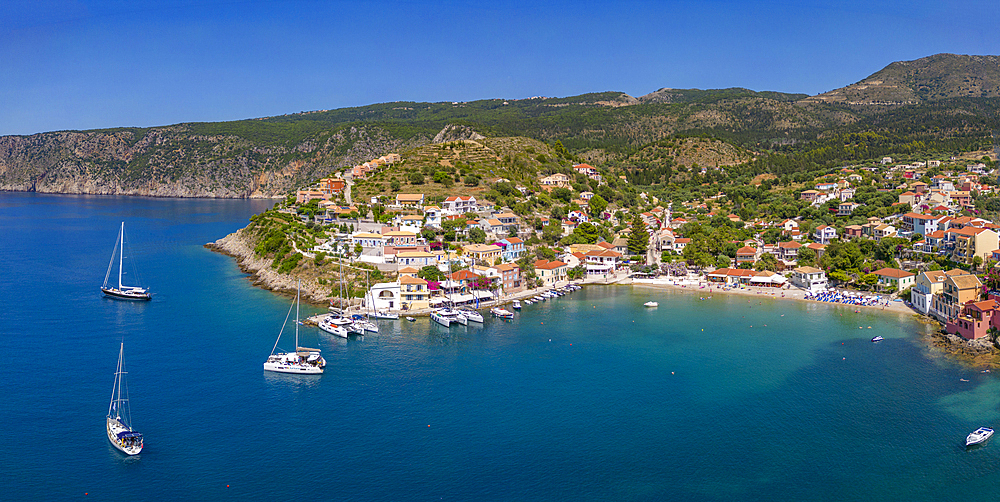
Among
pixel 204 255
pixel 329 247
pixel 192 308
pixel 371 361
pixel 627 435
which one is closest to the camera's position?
pixel 627 435

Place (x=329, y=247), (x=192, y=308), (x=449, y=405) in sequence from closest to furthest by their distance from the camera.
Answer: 1. (x=449, y=405)
2. (x=192, y=308)
3. (x=329, y=247)

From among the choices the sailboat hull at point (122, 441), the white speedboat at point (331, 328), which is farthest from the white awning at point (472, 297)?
the sailboat hull at point (122, 441)

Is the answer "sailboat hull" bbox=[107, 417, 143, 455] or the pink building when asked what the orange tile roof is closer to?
the pink building

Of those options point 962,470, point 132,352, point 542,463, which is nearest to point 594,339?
point 542,463

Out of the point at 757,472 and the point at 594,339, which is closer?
the point at 757,472

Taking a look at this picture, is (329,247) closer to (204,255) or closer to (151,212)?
(204,255)

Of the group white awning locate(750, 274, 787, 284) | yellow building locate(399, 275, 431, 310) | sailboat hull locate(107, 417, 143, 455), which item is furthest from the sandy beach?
sailboat hull locate(107, 417, 143, 455)

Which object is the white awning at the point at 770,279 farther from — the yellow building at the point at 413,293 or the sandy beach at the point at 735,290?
the yellow building at the point at 413,293

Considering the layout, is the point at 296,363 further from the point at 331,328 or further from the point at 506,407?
the point at 506,407
